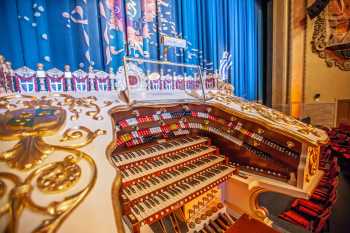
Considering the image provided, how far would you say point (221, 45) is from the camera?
437 cm

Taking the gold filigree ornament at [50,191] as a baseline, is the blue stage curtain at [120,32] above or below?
above

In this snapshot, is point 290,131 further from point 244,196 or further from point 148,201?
point 148,201

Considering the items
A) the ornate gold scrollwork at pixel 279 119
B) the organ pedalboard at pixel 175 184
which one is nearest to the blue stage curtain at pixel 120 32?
the organ pedalboard at pixel 175 184

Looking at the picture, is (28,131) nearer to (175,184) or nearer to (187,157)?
(175,184)

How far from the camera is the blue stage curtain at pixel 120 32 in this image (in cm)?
212

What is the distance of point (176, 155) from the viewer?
6.09 ft

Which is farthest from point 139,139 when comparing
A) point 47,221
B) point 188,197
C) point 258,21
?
point 258,21

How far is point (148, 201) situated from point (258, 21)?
255 inches

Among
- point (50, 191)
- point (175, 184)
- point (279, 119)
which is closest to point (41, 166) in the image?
point (50, 191)

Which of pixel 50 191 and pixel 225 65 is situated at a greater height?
pixel 225 65

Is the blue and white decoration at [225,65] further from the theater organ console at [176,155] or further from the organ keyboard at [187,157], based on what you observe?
the organ keyboard at [187,157]

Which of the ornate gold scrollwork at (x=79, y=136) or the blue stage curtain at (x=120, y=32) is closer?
the ornate gold scrollwork at (x=79, y=136)

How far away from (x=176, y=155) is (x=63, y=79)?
1846 millimetres

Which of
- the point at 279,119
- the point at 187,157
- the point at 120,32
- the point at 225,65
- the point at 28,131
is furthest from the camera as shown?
the point at 225,65
